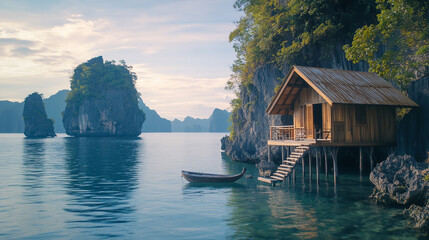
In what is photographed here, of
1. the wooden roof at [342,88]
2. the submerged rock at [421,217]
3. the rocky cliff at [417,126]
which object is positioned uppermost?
the wooden roof at [342,88]

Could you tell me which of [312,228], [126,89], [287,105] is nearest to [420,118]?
[287,105]

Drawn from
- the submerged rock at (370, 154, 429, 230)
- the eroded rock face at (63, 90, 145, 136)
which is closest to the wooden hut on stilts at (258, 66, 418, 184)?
the submerged rock at (370, 154, 429, 230)

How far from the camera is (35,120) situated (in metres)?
148

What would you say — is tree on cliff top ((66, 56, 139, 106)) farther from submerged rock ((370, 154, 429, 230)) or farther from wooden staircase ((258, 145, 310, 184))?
submerged rock ((370, 154, 429, 230))

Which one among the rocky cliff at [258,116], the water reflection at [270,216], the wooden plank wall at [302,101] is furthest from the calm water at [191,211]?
the rocky cliff at [258,116]

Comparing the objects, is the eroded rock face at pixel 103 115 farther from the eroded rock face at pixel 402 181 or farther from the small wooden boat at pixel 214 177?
the eroded rock face at pixel 402 181

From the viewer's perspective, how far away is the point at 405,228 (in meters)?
14.4

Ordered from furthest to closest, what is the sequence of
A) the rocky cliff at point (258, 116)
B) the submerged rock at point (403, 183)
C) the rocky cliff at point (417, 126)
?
1. the rocky cliff at point (258, 116)
2. the rocky cliff at point (417, 126)
3. the submerged rock at point (403, 183)

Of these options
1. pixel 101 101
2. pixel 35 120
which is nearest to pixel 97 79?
pixel 101 101

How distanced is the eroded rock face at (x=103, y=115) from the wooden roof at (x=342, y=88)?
122331mm

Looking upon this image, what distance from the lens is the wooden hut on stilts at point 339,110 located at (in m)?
23.4

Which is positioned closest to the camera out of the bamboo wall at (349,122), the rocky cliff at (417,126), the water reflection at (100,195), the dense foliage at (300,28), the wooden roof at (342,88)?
the water reflection at (100,195)

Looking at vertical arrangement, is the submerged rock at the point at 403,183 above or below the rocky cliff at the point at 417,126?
below

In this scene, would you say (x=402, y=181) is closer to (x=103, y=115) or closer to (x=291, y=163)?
(x=291, y=163)
